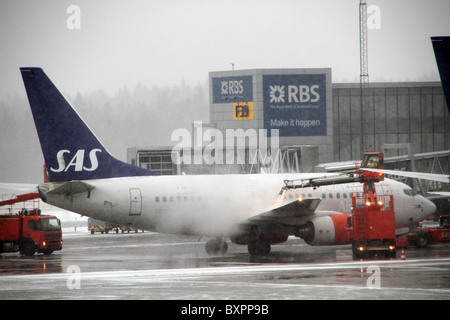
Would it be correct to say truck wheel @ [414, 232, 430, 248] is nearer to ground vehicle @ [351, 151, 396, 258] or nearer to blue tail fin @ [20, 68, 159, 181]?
ground vehicle @ [351, 151, 396, 258]

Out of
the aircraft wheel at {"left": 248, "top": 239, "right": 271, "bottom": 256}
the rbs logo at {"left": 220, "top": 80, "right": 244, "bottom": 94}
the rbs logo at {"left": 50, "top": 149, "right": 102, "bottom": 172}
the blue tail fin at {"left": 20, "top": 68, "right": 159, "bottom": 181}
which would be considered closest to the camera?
the blue tail fin at {"left": 20, "top": 68, "right": 159, "bottom": 181}

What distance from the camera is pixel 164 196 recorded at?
31.9 metres

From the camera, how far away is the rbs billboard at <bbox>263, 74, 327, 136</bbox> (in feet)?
273

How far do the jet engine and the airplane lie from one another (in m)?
0.05

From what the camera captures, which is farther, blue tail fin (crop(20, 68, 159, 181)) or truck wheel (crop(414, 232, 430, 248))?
truck wheel (crop(414, 232, 430, 248))

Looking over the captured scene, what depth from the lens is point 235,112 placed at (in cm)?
8488

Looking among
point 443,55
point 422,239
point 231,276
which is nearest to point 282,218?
point 231,276

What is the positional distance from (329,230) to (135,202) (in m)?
9.68

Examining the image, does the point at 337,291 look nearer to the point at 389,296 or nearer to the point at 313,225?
the point at 389,296

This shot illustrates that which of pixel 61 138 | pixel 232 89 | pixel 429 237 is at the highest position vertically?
pixel 232 89

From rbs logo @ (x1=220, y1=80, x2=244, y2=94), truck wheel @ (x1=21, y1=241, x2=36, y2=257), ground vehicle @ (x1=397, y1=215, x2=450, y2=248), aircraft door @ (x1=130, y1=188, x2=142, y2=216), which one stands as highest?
rbs logo @ (x1=220, y1=80, x2=244, y2=94)

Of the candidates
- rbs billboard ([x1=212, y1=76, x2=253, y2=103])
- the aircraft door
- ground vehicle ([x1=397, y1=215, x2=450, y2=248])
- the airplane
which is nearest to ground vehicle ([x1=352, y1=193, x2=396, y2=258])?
the airplane

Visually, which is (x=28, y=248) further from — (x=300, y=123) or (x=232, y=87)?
(x=300, y=123)
